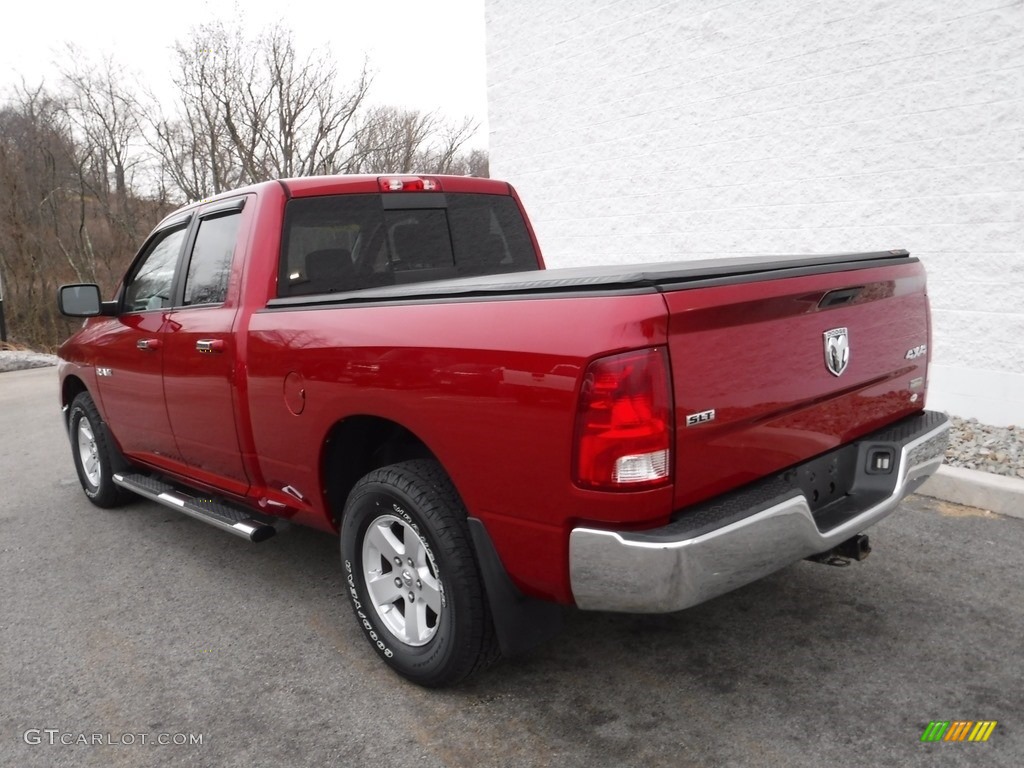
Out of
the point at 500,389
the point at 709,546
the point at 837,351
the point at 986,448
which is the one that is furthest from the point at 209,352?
the point at 986,448

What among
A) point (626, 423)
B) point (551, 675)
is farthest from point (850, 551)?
point (626, 423)

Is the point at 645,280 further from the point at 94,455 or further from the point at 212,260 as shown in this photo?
the point at 94,455

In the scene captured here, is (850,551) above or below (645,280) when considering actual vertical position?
below

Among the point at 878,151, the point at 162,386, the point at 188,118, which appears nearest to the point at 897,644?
the point at 162,386

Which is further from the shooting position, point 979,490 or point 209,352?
point 979,490

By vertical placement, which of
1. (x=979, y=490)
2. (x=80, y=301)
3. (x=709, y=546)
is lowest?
(x=979, y=490)

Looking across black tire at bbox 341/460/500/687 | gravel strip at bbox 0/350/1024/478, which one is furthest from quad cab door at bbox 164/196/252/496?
gravel strip at bbox 0/350/1024/478

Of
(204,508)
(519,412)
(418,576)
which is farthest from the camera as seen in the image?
(204,508)

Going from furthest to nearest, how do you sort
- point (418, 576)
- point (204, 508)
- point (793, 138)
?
point (793, 138) → point (204, 508) → point (418, 576)

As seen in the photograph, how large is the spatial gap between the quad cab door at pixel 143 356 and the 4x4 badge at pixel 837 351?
3227mm

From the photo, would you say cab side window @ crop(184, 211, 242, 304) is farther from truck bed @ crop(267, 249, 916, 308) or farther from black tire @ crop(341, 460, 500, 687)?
black tire @ crop(341, 460, 500, 687)

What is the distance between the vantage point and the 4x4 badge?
8.71 feet

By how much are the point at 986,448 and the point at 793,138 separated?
307 cm

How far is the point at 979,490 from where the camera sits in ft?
A: 15.3
